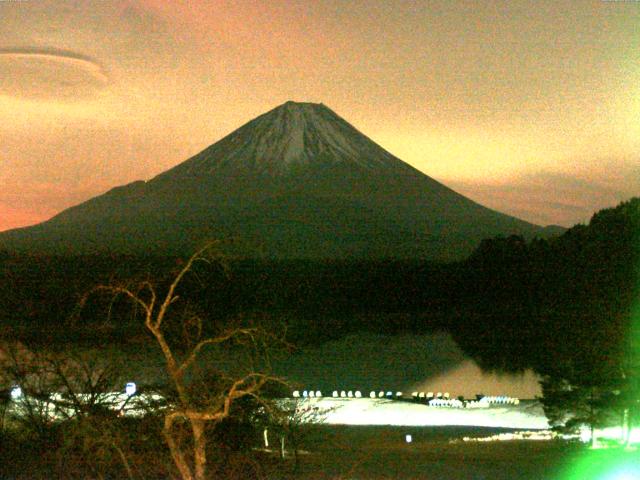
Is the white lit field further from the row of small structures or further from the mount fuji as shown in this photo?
the mount fuji

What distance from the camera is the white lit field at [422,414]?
65.0 ft

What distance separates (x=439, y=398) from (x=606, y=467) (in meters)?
13.7

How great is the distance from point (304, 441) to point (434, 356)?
19.3 metres

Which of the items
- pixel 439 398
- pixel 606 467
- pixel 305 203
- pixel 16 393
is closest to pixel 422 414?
pixel 439 398

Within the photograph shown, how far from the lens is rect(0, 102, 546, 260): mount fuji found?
315 feet

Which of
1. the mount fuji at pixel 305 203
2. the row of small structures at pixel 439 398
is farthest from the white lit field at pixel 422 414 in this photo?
the mount fuji at pixel 305 203

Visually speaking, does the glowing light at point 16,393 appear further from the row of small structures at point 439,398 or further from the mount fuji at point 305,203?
the mount fuji at point 305,203

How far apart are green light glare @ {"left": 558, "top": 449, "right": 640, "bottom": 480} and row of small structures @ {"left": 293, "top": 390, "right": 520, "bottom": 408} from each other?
408 inches

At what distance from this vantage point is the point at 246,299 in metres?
47.4

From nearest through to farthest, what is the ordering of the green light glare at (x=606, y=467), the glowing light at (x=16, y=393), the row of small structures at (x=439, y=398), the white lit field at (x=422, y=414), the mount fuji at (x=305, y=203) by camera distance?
the green light glare at (x=606, y=467), the glowing light at (x=16, y=393), the white lit field at (x=422, y=414), the row of small structures at (x=439, y=398), the mount fuji at (x=305, y=203)

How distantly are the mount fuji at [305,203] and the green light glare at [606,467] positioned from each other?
78.9m

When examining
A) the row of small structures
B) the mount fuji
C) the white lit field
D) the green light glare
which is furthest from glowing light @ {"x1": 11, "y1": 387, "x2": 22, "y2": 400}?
the mount fuji

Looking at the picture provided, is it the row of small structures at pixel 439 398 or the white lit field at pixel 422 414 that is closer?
the white lit field at pixel 422 414

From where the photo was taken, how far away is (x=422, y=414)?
70.1ft
